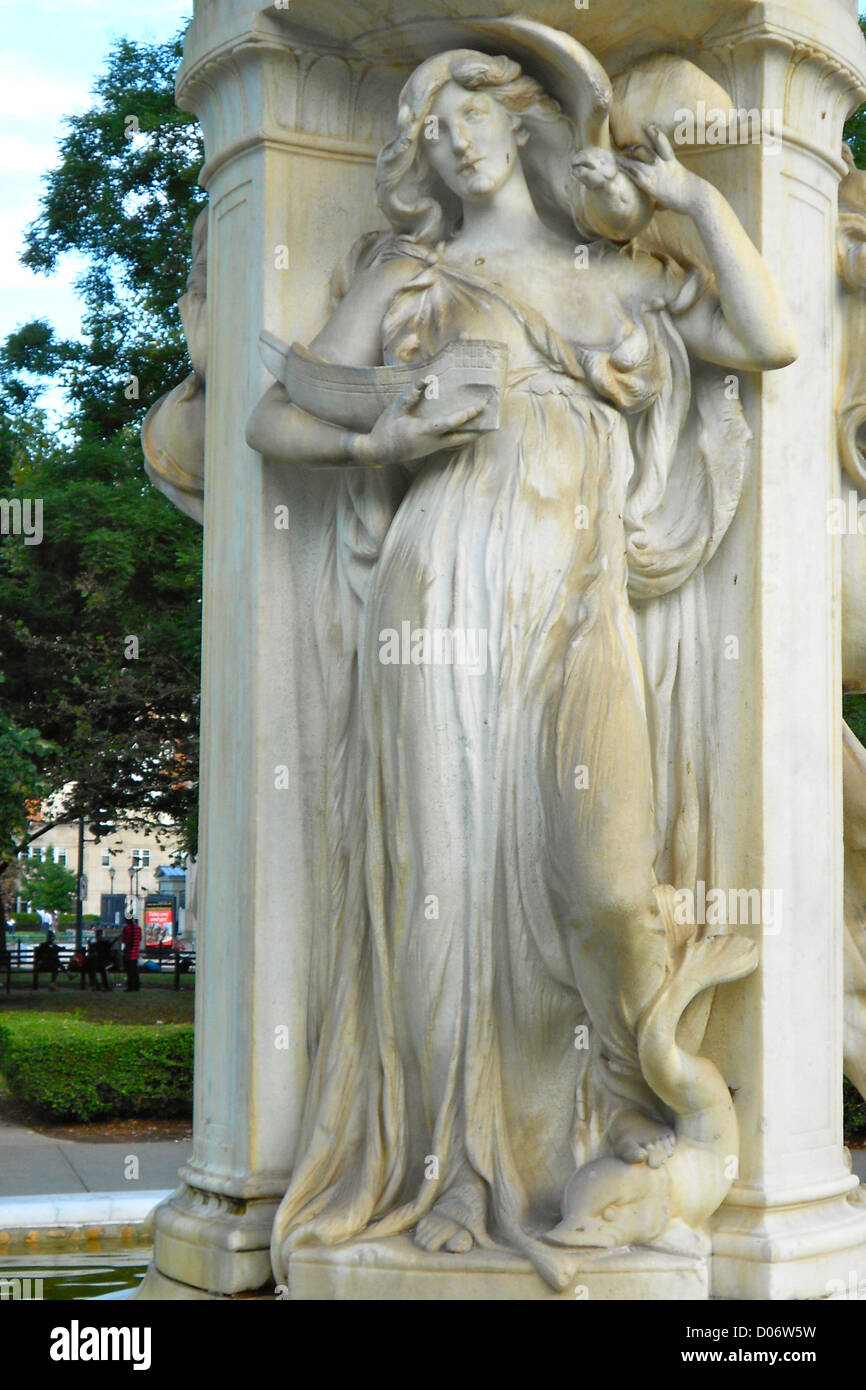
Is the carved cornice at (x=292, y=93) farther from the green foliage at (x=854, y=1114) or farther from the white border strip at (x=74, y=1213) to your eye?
the green foliage at (x=854, y=1114)

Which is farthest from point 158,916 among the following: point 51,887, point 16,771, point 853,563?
point 853,563

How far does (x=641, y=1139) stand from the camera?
14.1 ft

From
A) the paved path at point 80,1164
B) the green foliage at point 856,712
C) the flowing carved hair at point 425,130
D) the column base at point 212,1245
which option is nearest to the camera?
the column base at point 212,1245

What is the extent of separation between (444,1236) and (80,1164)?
919cm

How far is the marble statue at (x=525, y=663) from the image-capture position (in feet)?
14.1

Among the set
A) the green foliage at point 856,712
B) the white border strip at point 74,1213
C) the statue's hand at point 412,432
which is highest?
the statue's hand at point 412,432

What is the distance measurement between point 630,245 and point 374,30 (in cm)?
96

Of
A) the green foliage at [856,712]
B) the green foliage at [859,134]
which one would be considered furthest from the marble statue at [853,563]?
the green foliage at [859,134]

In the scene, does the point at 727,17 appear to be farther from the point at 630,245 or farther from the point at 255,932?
the point at 255,932

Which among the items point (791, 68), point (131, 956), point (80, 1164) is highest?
point (791, 68)

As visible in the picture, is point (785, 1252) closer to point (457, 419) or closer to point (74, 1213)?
point (457, 419)

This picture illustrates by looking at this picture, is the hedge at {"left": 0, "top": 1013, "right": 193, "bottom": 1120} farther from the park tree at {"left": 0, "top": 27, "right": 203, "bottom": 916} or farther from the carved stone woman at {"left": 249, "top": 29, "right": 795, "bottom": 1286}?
the carved stone woman at {"left": 249, "top": 29, "right": 795, "bottom": 1286}

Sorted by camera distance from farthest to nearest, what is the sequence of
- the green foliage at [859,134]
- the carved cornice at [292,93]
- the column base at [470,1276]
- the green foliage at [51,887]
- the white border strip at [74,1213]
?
the green foliage at [51,887] < the green foliage at [859,134] < the white border strip at [74,1213] < the carved cornice at [292,93] < the column base at [470,1276]
